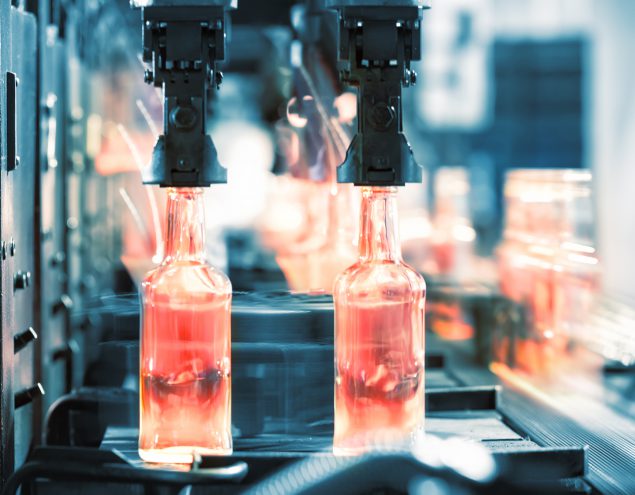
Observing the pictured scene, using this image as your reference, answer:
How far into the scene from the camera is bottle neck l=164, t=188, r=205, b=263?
3.75 ft

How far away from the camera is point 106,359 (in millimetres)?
1484

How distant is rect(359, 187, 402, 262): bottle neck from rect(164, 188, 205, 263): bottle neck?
19cm

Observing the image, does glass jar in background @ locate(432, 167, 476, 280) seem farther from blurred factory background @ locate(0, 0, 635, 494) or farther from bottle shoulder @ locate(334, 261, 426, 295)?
bottle shoulder @ locate(334, 261, 426, 295)

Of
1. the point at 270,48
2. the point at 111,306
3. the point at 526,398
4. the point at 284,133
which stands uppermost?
the point at 270,48

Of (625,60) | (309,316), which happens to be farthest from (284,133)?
(625,60)

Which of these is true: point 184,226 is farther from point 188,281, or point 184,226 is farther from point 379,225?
point 379,225

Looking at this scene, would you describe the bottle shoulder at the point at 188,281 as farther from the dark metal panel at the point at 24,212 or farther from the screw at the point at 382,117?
the dark metal panel at the point at 24,212

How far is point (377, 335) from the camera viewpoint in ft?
3.77

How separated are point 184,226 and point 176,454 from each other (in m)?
0.26

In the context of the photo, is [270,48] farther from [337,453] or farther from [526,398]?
[337,453]

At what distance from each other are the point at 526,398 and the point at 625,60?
3098 millimetres

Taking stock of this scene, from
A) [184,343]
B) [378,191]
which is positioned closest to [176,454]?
[184,343]

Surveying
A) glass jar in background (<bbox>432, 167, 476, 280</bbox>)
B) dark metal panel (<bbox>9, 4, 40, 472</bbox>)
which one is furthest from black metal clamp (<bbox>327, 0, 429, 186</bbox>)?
glass jar in background (<bbox>432, 167, 476, 280</bbox>)

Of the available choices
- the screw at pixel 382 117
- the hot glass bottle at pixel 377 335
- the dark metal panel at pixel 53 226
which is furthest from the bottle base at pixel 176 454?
the dark metal panel at pixel 53 226
